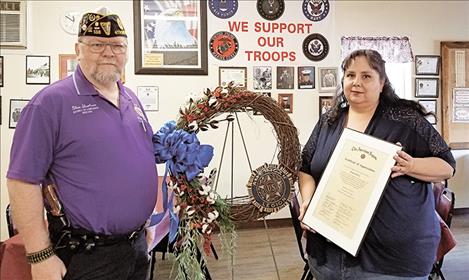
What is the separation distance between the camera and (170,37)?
14.9 feet

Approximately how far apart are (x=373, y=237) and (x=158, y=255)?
284cm

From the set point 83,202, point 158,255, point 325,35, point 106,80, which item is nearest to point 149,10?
point 325,35

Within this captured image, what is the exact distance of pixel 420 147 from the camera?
1552 mm

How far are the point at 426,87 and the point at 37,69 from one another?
4.61m

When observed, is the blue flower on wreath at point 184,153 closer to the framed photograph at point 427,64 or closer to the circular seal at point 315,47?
the circular seal at point 315,47

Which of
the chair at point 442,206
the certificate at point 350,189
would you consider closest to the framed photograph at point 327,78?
the chair at point 442,206

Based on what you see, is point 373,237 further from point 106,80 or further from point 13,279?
point 13,279

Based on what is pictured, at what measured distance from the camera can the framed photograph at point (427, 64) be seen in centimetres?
527

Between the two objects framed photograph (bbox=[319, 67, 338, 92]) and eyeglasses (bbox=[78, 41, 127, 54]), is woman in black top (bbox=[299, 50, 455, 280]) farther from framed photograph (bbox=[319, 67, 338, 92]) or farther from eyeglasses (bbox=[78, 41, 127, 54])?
framed photograph (bbox=[319, 67, 338, 92])

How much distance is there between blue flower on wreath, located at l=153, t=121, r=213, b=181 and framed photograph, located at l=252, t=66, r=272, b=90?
10.8 feet

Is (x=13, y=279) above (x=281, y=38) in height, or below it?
below

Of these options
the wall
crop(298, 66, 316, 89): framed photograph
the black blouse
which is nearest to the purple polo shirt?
the black blouse

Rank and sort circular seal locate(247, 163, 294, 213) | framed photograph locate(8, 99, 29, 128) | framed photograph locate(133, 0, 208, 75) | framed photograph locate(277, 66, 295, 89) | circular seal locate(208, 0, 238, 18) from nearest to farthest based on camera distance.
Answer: circular seal locate(247, 163, 294, 213)
framed photograph locate(8, 99, 29, 128)
framed photograph locate(133, 0, 208, 75)
circular seal locate(208, 0, 238, 18)
framed photograph locate(277, 66, 295, 89)

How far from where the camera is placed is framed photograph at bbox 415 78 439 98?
5.29 meters
